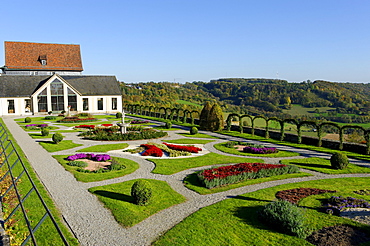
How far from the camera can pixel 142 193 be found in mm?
Result: 12328

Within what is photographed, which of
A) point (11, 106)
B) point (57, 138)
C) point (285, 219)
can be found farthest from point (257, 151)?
point (11, 106)

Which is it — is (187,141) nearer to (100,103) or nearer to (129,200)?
(129,200)

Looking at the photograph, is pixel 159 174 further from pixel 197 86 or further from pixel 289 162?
pixel 197 86

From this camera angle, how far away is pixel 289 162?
795 inches

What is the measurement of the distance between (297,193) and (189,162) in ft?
25.3

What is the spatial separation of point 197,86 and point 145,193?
110 meters

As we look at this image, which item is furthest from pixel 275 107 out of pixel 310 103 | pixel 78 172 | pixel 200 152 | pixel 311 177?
pixel 78 172

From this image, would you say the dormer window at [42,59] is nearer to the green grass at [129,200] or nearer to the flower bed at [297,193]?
the green grass at [129,200]

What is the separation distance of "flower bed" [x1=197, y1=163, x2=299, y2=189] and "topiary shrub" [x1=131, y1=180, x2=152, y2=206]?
10.9 ft

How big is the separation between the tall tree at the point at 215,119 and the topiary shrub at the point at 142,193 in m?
23.5

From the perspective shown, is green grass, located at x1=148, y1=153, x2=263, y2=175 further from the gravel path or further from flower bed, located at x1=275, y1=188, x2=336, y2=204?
flower bed, located at x1=275, y1=188, x2=336, y2=204

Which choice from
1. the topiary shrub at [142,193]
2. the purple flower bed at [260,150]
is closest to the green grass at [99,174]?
the topiary shrub at [142,193]

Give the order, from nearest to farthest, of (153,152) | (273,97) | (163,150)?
(153,152), (163,150), (273,97)

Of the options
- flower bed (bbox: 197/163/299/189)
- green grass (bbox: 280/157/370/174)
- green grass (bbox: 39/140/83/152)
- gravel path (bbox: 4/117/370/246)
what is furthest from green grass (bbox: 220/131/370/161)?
green grass (bbox: 39/140/83/152)
